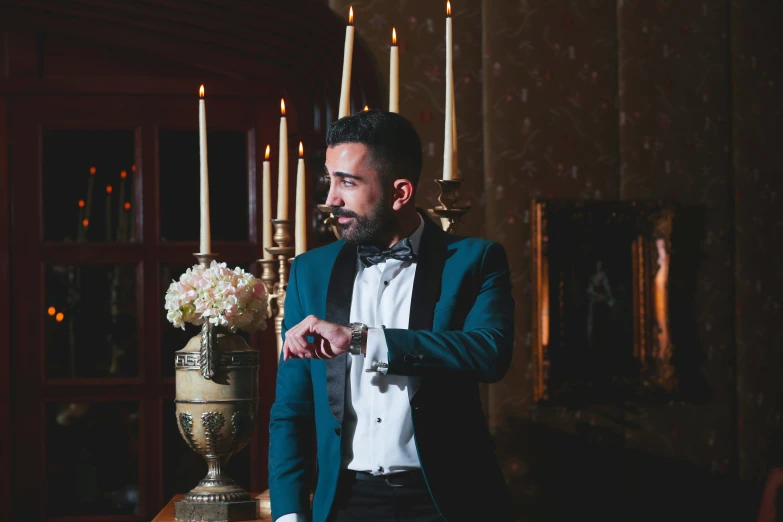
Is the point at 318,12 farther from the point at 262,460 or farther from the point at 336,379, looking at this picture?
the point at 336,379

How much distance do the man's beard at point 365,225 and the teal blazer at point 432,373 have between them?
3.3 inches

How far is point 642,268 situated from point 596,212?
282mm

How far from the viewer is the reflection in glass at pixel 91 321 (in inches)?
141

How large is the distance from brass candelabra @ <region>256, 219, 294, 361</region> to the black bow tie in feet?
1.89

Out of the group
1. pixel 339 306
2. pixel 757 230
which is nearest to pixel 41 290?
pixel 339 306

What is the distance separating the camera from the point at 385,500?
1564 mm

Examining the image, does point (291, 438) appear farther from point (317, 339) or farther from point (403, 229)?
point (403, 229)

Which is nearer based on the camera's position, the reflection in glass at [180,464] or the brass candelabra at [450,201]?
the brass candelabra at [450,201]

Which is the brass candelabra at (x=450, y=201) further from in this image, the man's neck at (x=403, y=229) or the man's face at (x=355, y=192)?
the man's face at (x=355, y=192)

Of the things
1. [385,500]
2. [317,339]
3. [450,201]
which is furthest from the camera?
[450,201]

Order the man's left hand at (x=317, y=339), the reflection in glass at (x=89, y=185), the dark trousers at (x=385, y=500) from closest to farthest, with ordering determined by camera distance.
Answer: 1. the man's left hand at (x=317, y=339)
2. the dark trousers at (x=385, y=500)
3. the reflection in glass at (x=89, y=185)

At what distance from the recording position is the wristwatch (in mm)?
1485

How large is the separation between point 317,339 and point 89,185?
2.47 metres

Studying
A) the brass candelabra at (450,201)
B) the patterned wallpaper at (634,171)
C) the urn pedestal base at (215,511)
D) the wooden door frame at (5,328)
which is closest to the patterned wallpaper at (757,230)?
the patterned wallpaper at (634,171)
